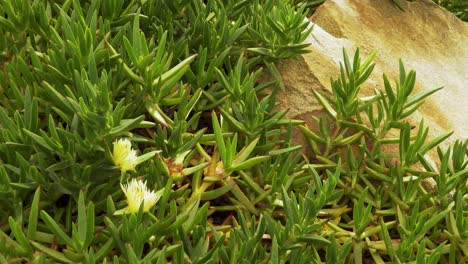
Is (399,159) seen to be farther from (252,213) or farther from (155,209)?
(155,209)

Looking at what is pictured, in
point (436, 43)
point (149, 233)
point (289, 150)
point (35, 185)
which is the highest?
point (436, 43)

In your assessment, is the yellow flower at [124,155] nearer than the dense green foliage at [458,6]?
Yes

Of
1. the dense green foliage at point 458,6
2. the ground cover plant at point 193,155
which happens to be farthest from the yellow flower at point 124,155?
the dense green foliage at point 458,6

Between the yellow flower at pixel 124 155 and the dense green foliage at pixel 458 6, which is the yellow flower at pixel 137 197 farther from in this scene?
the dense green foliage at pixel 458 6

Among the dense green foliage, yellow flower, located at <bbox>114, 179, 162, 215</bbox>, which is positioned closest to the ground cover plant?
yellow flower, located at <bbox>114, 179, 162, 215</bbox>

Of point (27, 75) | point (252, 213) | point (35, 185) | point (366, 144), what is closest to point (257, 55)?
point (366, 144)

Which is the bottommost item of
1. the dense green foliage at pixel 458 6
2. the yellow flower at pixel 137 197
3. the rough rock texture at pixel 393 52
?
the yellow flower at pixel 137 197

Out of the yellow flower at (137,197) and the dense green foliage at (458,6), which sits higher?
the dense green foliage at (458,6)

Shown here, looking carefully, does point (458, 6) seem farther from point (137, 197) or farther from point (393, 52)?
point (137, 197)

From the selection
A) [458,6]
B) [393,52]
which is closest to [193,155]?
[393,52]
